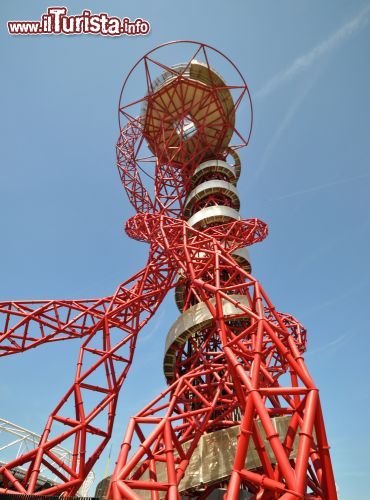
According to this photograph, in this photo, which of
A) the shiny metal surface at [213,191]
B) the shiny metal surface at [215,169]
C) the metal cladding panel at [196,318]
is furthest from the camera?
the shiny metal surface at [215,169]

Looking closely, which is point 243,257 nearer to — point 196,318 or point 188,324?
point 196,318

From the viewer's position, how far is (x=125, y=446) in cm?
1225


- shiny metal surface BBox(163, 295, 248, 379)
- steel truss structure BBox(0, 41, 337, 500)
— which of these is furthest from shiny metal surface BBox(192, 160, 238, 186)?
shiny metal surface BBox(163, 295, 248, 379)

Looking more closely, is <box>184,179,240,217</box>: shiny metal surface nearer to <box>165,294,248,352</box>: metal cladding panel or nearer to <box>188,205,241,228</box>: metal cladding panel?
<box>188,205,241,228</box>: metal cladding panel

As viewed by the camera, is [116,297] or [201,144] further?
[201,144]

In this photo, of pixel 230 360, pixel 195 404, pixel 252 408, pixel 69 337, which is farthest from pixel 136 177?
pixel 252 408

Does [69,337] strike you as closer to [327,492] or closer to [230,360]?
[230,360]

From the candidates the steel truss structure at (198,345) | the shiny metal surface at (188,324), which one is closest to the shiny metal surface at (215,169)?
the steel truss structure at (198,345)

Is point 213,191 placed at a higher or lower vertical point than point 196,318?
higher

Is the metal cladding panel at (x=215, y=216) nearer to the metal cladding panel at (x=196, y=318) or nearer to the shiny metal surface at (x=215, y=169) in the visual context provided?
the shiny metal surface at (x=215, y=169)

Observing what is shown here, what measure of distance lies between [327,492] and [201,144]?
31.2 m

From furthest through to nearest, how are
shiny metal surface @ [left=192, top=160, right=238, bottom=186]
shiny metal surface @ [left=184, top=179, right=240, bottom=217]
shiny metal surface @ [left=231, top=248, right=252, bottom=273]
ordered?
shiny metal surface @ [left=192, top=160, right=238, bottom=186]
shiny metal surface @ [left=184, top=179, right=240, bottom=217]
shiny metal surface @ [left=231, top=248, right=252, bottom=273]

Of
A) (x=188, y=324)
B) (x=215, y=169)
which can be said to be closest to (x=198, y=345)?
(x=188, y=324)

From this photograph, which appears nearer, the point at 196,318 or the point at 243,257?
the point at 196,318
